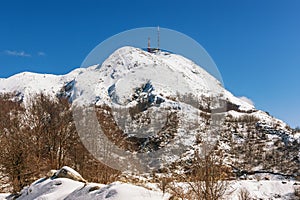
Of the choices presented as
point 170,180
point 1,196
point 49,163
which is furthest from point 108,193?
point 49,163

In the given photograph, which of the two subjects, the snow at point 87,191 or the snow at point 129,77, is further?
the snow at point 129,77

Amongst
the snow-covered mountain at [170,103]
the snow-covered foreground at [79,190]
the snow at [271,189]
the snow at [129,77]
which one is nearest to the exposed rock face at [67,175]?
the snow-covered foreground at [79,190]

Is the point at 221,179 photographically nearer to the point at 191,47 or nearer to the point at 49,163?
the point at 191,47

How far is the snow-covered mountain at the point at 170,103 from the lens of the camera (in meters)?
47.3

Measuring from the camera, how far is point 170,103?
269 feet

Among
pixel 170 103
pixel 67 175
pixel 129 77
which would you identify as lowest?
pixel 67 175

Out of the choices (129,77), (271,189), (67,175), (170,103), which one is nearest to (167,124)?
(271,189)

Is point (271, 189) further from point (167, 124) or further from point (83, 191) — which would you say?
point (83, 191)

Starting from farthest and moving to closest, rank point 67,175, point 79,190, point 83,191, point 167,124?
point 167,124 < point 67,175 < point 79,190 < point 83,191

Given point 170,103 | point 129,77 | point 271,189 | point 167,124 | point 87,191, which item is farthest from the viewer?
point 129,77

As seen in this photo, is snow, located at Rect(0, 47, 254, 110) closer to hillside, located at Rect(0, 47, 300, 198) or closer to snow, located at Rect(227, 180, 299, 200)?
hillside, located at Rect(0, 47, 300, 198)

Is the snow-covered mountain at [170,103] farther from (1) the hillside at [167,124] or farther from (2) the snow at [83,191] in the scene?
(2) the snow at [83,191]

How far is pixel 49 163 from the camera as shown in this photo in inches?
779

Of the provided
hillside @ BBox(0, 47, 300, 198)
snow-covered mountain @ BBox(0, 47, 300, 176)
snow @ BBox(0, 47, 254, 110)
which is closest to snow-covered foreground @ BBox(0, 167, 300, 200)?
hillside @ BBox(0, 47, 300, 198)
